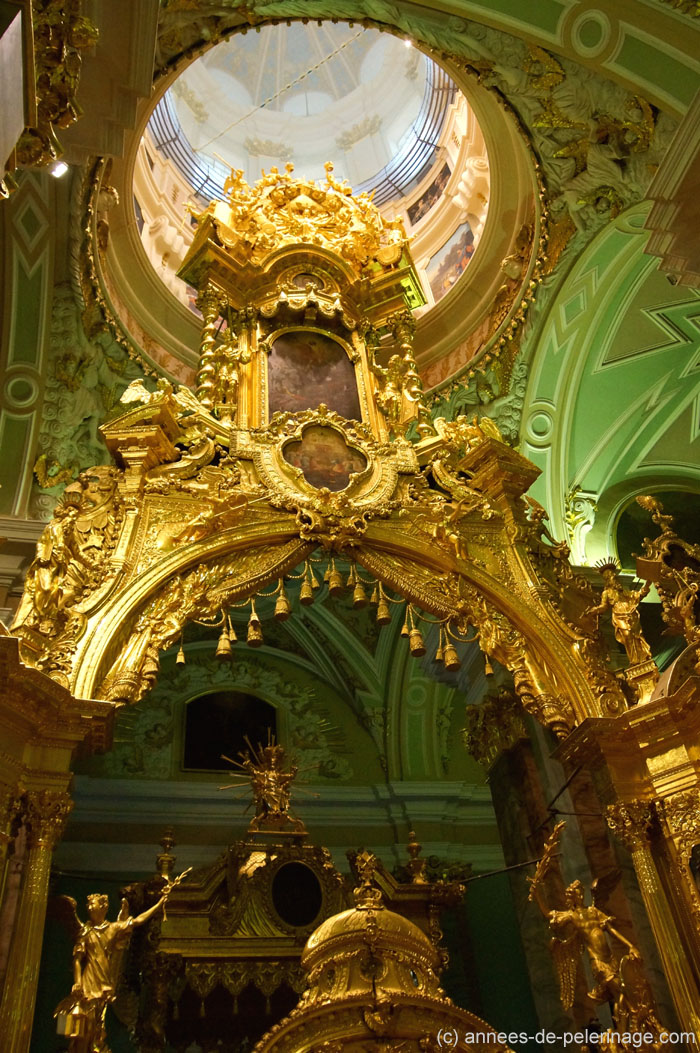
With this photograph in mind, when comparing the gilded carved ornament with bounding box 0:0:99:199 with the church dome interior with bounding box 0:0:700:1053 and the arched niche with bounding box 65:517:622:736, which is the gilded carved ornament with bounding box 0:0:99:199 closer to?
the church dome interior with bounding box 0:0:700:1053

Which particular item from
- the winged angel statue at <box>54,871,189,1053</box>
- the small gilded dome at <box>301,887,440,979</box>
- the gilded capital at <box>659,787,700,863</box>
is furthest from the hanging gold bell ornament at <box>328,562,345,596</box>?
the gilded capital at <box>659,787,700,863</box>

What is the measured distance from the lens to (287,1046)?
5.56 m

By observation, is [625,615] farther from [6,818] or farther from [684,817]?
[6,818]

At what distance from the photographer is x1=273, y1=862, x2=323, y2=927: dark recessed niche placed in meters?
8.77

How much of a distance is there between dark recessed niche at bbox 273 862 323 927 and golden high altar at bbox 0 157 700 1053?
2.84 ft

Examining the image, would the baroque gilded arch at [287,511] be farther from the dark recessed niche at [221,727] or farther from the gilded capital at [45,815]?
the dark recessed niche at [221,727]

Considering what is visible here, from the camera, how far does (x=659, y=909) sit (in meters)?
5.95

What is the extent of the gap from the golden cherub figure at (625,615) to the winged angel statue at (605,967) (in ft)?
5.27

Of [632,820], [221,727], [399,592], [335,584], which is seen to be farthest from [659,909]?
[221,727]

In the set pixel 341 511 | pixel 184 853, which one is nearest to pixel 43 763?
pixel 341 511

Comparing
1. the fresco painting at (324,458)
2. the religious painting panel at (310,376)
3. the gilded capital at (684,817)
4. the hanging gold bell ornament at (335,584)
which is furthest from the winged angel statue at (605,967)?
the religious painting panel at (310,376)

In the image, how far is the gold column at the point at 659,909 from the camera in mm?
5574

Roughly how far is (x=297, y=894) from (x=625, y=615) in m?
4.31

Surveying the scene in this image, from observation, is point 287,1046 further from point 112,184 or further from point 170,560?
point 112,184
